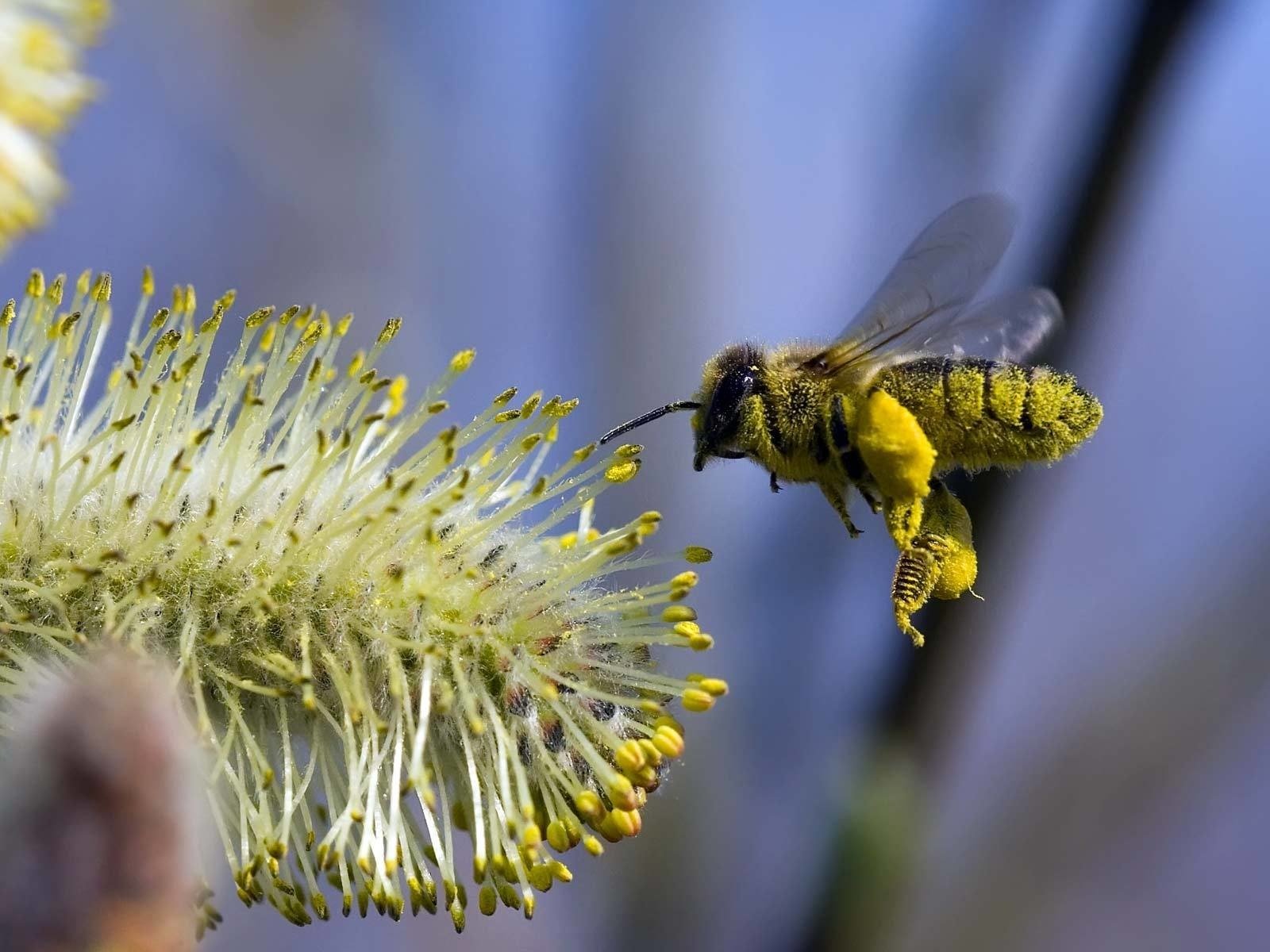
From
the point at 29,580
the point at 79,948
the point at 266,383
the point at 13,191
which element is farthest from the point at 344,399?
the point at 79,948

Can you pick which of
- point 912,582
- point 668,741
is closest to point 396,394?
point 668,741

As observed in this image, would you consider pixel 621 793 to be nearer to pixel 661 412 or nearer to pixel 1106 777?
pixel 661 412

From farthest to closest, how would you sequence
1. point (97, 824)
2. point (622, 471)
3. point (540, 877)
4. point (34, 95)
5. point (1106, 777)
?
point (1106, 777)
point (34, 95)
point (622, 471)
point (540, 877)
point (97, 824)

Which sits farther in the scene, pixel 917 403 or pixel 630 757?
pixel 917 403

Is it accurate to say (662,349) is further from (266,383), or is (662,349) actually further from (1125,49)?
(266,383)

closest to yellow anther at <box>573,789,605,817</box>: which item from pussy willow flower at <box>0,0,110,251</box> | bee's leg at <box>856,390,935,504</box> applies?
bee's leg at <box>856,390,935,504</box>

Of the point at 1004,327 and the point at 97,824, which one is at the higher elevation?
the point at 1004,327
